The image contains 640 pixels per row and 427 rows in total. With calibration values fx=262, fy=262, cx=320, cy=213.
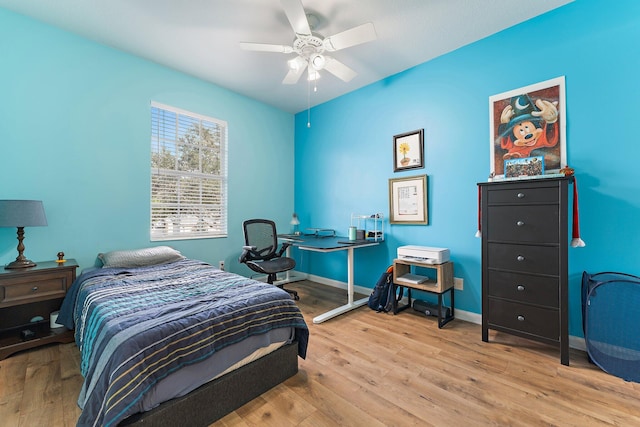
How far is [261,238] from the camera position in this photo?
359 centimetres

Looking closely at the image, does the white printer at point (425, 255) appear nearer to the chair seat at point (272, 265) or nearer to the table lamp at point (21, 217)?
the chair seat at point (272, 265)

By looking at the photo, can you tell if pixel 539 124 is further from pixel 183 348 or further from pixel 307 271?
pixel 307 271

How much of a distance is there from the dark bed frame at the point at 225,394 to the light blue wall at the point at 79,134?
2215 millimetres

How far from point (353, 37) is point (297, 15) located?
462 mm

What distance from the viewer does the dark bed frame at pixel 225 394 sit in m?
1.23

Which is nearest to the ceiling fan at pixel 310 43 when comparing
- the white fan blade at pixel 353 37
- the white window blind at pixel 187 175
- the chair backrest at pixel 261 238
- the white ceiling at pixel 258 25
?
the white fan blade at pixel 353 37

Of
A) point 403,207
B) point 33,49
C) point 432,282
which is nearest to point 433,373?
point 432,282


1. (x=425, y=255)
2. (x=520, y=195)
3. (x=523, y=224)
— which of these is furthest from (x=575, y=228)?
(x=425, y=255)

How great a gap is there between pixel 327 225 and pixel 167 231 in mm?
2219

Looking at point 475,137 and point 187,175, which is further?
point 187,175

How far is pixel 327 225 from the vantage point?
165 inches

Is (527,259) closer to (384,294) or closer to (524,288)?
(524,288)

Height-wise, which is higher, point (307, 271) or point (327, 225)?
point (327, 225)

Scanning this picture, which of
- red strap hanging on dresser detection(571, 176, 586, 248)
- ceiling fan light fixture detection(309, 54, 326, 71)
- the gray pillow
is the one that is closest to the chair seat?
the gray pillow
